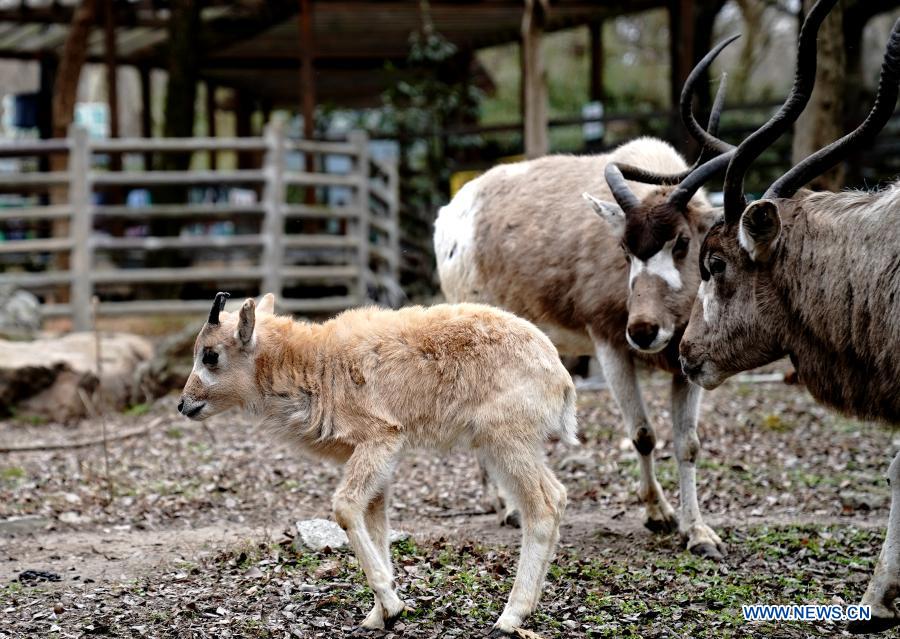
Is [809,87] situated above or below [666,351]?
above

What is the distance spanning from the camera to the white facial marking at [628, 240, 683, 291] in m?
6.06

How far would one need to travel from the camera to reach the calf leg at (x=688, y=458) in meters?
6.05

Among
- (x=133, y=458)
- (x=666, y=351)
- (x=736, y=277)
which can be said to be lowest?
(x=133, y=458)

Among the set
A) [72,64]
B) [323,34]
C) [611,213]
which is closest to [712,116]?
[611,213]

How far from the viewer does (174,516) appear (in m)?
6.98

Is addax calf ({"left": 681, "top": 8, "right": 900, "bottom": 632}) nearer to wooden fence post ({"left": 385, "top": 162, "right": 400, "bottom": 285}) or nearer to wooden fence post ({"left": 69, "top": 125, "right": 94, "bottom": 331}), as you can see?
wooden fence post ({"left": 69, "top": 125, "right": 94, "bottom": 331})

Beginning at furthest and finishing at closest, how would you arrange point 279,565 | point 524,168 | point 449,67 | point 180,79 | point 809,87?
1. point 449,67
2. point 180,79
3. point 524,168
4. point 279,565
5. point 809,87

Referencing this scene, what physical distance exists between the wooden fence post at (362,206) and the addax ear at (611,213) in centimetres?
880

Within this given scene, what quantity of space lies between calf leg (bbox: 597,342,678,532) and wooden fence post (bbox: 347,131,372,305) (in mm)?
8749

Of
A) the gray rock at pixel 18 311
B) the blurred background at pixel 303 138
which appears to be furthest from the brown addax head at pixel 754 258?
the gray rock at pixel 18 311

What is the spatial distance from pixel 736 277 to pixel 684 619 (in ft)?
5.30

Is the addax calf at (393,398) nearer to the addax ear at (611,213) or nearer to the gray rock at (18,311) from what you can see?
the addax ear at (611,213)

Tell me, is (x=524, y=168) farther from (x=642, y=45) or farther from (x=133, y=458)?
(x=642, y=45)

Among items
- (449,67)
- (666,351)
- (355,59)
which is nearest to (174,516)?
(666,351)
